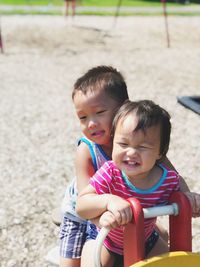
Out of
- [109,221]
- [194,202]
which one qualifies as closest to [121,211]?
[109,221]

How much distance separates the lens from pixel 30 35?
11039mm

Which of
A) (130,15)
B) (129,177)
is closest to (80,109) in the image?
(129,177)

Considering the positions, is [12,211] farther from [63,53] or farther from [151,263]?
[63,53]

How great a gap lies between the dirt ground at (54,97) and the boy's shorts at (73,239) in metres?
0.53

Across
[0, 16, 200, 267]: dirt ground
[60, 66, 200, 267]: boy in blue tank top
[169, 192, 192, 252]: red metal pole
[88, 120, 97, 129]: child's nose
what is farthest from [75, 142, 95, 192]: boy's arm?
[0, 16, 200, 267]: dirt ground

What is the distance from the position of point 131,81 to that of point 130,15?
33.2 ft

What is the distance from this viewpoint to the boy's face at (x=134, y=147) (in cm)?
165

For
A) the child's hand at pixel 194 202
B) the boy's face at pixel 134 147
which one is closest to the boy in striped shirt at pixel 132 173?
the boy's face at pixel 134 147

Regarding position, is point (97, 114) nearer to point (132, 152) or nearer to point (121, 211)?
point (132, 152)

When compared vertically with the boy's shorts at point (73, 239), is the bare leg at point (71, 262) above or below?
below

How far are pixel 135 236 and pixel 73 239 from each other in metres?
0.71

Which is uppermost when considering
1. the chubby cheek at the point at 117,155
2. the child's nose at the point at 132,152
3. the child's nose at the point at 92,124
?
the child's nose at the point at 92,124

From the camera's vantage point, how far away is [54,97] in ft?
21.2

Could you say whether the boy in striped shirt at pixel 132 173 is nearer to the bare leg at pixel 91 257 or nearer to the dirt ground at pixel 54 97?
the bare leg at pixel 91 257
